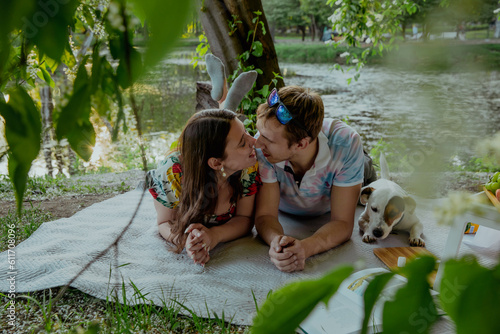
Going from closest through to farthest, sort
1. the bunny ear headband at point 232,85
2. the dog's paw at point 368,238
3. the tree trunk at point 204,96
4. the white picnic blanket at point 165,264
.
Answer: the white picnic blanket at point 165,264, the dog's paw at point 368,238, the bunny ear headband at point 232,85, the tree trunk at point 204,96

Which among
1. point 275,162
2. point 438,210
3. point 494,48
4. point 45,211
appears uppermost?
point 494,48

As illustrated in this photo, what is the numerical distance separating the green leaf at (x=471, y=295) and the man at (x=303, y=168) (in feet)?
4.56

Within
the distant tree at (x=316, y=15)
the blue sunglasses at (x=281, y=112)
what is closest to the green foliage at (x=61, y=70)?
the blue sunglasses at (x=281, y=112)

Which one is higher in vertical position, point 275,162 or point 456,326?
point 456,326

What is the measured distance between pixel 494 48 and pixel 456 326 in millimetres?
279

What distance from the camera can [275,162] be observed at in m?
1.70

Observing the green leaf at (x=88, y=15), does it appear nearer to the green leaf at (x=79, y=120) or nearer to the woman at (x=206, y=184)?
the green leaf at (x=79, y=120)

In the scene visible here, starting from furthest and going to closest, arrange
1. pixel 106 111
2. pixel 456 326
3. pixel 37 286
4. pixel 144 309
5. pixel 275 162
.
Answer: pixel 275 162, pixel 37 286, pixel 144 309, pixel 106 111, pixel 456 326

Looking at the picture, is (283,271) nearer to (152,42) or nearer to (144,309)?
(144,309)

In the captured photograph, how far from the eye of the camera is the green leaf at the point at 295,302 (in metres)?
0.16

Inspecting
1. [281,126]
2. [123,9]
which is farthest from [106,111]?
[281,126]

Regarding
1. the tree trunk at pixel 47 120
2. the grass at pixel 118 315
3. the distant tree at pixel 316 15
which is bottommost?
the grass at pixel 118 315

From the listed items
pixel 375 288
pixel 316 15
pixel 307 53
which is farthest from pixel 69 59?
pixel 307 53

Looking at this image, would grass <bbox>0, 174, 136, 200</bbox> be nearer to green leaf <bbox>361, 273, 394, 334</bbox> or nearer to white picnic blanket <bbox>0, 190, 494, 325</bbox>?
white picnic blanket <bbox>0, 190, 494, 325</bbox>
